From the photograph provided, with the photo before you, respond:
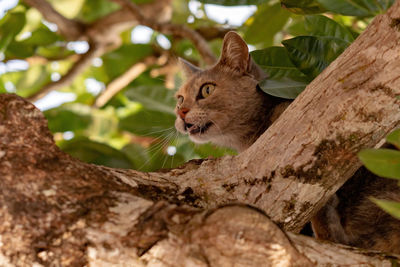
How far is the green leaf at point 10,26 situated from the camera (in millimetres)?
3076

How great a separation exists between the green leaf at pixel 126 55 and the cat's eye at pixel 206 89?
56.2 inches

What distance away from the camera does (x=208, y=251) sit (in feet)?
3.76

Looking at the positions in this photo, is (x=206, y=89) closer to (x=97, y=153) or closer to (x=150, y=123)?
(x=150, y=123)

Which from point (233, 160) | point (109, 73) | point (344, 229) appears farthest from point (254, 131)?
point (109, 73)

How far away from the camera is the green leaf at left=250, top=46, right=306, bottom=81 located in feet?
7.57

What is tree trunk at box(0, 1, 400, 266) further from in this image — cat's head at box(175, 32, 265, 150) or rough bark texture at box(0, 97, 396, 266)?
cat's head at box(175, 32, 265, 150)

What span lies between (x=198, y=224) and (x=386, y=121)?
2.51 feet

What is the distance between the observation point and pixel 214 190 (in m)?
1.64

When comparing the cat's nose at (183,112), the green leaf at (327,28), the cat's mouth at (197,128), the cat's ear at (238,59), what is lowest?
the cat's mouth at (197,128)

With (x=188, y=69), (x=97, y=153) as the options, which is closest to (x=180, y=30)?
(x=188, y=69)

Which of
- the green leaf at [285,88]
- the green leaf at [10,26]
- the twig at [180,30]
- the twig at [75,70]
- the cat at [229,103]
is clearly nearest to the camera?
the green leaf at [285,88]

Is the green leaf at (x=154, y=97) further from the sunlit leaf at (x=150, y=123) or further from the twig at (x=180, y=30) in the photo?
the twig at (x=180, y=30)

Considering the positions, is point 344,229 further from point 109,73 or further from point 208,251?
point 109,73

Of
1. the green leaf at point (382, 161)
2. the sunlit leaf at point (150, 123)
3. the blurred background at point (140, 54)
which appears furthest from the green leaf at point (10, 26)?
the green leaf at point (382, 161)
